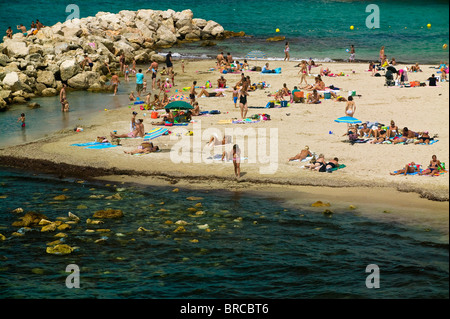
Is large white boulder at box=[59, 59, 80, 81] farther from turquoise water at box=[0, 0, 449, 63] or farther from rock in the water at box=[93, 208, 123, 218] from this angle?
rock in the water at box=[93, 208, 123, 218]

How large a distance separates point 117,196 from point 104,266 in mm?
5427

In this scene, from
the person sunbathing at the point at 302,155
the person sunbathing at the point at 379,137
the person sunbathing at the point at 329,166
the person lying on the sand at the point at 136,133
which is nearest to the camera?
the person sunbathing at the point at 329,166

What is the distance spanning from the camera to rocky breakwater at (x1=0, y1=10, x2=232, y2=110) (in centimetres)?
4225

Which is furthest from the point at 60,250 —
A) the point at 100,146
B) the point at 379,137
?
the point at 379,137

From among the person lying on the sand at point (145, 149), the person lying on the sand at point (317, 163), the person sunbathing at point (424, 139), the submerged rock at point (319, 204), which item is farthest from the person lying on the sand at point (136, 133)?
the person sunbathing at point (424, 139)

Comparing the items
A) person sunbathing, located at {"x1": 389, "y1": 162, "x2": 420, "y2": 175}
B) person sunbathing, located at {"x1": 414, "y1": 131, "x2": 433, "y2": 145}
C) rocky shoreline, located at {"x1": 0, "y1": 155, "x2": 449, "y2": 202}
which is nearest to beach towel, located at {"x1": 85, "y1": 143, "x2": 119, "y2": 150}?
rocky shoreline, located at {"x1": 0, "y1": 155, "x2": 449, "y2": 202}

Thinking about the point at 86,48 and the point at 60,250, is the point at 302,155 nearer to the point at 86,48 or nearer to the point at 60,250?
the point at 60,250

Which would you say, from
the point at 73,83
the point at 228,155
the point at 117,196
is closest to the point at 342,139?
the point at 228,155

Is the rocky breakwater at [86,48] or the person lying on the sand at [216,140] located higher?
the rocky breakwater at [86,48]

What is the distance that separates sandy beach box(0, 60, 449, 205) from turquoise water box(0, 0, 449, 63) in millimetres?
15395

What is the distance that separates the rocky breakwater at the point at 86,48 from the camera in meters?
42.2

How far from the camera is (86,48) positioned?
5075 cm

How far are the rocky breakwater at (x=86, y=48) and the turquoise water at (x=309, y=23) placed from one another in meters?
4.46

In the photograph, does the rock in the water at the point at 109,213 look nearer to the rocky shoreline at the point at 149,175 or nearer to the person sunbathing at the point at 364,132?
the rocky shoreline at the point at 149,175
